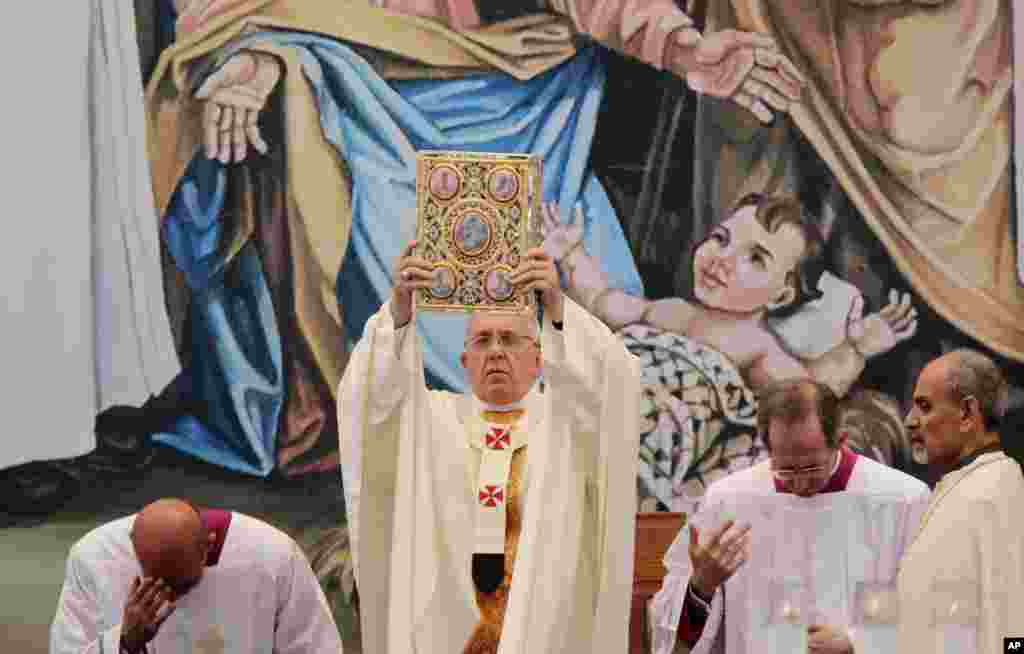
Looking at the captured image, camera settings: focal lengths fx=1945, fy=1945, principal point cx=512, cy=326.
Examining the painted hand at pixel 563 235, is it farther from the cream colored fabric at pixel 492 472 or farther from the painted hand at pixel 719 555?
the painted hand at pixel 719 555

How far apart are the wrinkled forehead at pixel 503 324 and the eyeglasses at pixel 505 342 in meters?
0.02

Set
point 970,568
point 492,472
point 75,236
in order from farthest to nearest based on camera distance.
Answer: point 75,236 < point 492,472 < point 970,568

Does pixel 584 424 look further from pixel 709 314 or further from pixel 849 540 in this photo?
pixel 709 314

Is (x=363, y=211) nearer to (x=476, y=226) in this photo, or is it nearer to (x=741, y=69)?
(x=741, y=69)

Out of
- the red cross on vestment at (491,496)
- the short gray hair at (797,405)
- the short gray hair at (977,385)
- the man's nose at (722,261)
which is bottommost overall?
the red cross on vestment at (491,496)

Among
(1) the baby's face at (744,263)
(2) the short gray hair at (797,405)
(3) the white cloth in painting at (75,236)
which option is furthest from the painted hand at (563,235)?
(2) the short gray hair at (797,405)

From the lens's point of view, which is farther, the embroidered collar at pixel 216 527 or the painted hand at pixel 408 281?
the embroidered collar at pixel 216 527

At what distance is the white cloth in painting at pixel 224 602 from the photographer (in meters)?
6.80

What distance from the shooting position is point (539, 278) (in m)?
6.62

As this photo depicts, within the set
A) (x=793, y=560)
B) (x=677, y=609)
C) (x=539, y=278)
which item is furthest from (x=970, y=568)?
(x=539, y=278)

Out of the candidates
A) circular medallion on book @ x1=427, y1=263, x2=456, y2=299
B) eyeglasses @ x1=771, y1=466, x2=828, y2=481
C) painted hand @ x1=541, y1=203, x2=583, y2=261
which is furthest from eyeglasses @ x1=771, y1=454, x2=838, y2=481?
painted hand @ x1=541, y1=203, x2=583, y2=261

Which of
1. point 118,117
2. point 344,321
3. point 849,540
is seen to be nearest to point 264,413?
point 344,321

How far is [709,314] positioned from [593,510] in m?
2.97

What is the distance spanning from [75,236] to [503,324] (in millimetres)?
3068
